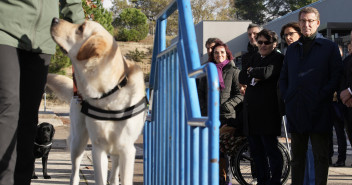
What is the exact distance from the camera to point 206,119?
287 centimetres

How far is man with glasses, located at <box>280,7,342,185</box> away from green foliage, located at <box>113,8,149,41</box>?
188ft

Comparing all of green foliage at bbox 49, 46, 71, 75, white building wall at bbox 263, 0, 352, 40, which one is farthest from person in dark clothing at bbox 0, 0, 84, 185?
green foliage at bbox 49, 46, 71, 75

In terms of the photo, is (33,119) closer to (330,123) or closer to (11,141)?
(11,141)

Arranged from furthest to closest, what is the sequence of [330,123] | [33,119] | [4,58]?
[330,123]
[33,119]
[4,58]

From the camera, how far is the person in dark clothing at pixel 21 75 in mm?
3486

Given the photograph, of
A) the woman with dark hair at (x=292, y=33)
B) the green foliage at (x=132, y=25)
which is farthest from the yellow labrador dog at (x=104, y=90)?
the green foliage at (x=132, y=25)

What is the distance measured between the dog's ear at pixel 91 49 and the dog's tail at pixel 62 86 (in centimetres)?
136

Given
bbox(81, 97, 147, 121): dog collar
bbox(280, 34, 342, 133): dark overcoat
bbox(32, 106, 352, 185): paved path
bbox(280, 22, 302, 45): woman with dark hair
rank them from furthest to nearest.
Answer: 1. bbox(32, 106, 352, 185): paved path
2. bbox(280, 22, 302, 45): woman with dark hair
3. bbox(280, 34, 342, 133): dark overcoat
4. bbox(81, 97, 147, 121): dog collar

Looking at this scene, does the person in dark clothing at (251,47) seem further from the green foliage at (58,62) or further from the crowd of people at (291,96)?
the green foliage at (58,62)

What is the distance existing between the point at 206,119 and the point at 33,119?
1.61 meters

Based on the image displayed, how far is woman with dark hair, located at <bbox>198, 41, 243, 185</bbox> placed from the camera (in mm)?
6590

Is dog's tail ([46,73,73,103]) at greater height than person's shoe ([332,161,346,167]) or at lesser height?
greater

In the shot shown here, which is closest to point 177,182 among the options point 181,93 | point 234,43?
point 181,93

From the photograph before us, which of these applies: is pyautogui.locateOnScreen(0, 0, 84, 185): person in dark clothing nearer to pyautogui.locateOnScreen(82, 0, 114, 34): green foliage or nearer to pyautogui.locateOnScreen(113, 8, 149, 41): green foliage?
pyautogui.locateOnScreen(82, 0, 114, 34): green foliage
